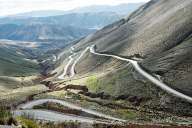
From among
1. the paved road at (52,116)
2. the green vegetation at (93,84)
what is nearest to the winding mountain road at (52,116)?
the paved road at (52,116)

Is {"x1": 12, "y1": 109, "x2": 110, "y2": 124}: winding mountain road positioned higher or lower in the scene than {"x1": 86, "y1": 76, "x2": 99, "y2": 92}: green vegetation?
lower

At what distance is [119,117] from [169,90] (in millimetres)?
32133

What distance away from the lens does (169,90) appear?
112 m

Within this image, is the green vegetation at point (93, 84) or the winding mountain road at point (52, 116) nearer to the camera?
the winding mountain road at point (52, 116)

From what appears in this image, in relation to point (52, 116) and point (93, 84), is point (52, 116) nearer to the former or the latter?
point (52, 116)

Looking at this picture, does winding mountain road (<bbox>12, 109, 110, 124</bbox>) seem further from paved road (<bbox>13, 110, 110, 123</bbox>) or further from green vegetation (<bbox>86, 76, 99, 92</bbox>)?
green vegetation (<bbox>86, 76, 99, 92</bbox>)

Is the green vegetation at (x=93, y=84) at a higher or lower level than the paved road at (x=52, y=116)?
higher

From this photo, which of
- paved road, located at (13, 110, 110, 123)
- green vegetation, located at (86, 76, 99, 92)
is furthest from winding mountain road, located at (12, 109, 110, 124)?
green vegetation, located at (86, 76, 99, 92)

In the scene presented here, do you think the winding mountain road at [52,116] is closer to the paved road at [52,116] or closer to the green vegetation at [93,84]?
the paved road at [52,116]

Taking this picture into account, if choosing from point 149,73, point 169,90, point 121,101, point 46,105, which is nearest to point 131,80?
point 149,73

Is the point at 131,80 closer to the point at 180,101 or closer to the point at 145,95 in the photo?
the point at 145,95

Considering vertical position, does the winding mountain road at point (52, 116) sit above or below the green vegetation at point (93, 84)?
below

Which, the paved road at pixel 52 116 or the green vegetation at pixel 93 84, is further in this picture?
the green vegetation at pixel 93 84

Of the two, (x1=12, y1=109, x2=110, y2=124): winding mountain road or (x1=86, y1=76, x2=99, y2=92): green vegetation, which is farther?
(x1=86, y1=76, x2=99, y2=92): green vegetation
